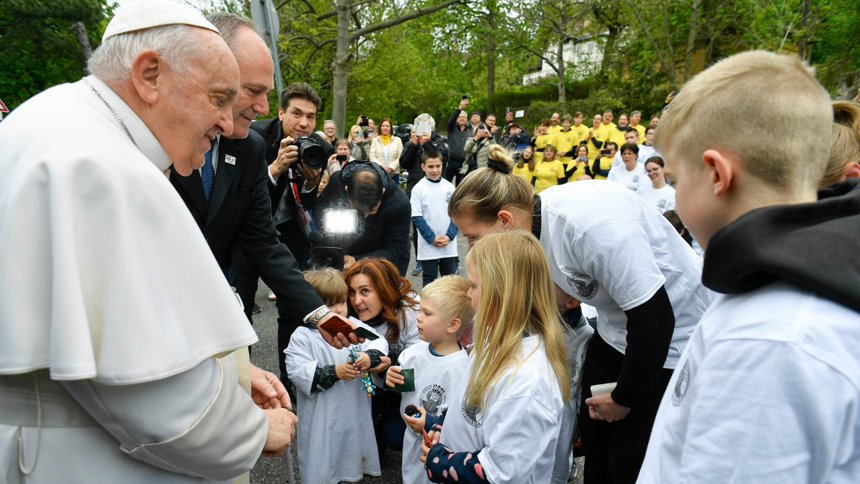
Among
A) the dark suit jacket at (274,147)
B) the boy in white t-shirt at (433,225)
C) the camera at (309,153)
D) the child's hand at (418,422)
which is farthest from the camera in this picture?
the boy in white t-shirt at (433,225)

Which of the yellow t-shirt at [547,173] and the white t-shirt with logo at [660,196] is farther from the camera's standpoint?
the yellow t-shirt at [547,173]

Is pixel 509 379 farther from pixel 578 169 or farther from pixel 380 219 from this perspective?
pixel 578 169

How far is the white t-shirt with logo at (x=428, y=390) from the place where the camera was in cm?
254

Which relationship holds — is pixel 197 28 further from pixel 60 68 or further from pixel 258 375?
pixel 60 68

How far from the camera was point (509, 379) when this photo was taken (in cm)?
183

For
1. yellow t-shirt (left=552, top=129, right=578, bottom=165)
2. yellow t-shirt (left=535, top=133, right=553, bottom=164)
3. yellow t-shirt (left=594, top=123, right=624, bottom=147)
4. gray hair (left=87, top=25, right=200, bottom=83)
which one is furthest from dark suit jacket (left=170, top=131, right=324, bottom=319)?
yellow t-shirt (left=594, top=123, right=624, bottom=147)

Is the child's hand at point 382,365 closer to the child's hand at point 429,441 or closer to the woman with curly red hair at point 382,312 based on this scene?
the woman with curly red hair at point 382,312

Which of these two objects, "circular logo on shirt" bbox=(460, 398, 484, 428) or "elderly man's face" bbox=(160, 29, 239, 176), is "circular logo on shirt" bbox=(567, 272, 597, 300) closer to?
"circular logo on shirt" bbox=(460, 398, 484, 428)

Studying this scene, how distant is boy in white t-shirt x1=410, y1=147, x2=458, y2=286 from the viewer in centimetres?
589

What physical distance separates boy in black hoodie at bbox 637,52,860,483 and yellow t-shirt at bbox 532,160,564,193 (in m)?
9.61

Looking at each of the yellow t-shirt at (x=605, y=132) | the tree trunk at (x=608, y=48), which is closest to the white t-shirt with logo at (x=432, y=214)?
the yellow t-shirt at (x=605, y=132)

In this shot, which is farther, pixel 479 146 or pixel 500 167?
pixel 479 146

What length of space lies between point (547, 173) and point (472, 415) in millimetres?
9014

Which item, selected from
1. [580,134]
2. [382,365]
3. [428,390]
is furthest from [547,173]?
[428,390]
